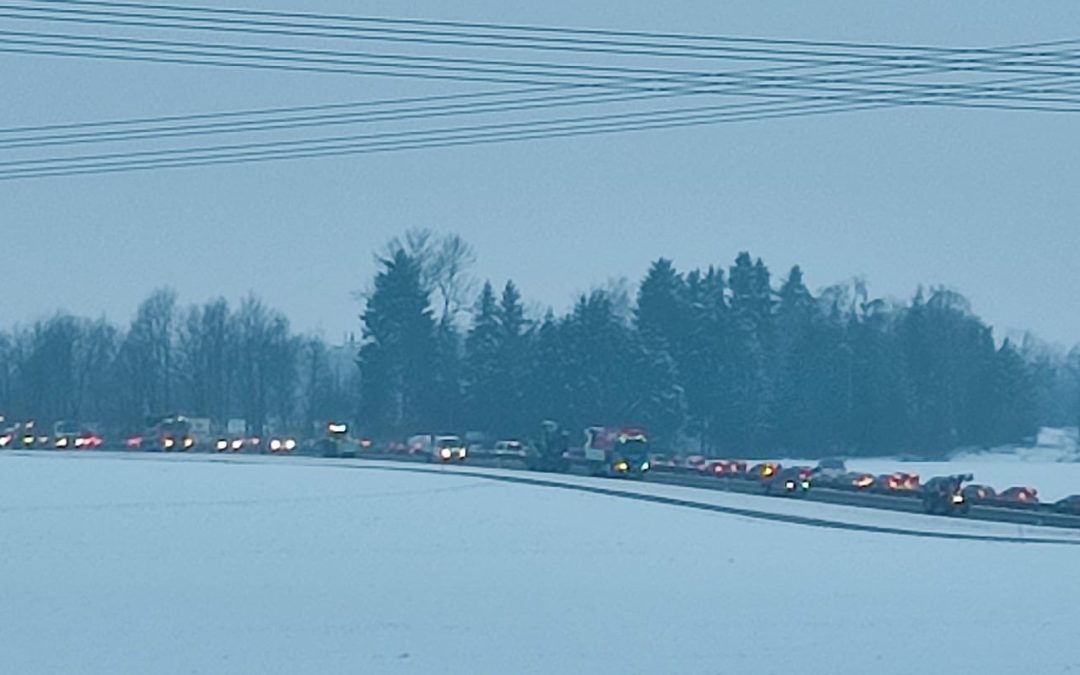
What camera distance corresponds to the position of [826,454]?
374 feet

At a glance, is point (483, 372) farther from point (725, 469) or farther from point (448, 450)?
point (725, 469)

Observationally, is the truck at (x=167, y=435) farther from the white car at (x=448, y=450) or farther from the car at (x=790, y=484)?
the car at (x=790, y=484)

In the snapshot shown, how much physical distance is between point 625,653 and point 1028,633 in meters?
5.40

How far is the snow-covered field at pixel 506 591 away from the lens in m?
19.8

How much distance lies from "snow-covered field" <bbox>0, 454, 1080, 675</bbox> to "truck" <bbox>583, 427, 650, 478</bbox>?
2470cm

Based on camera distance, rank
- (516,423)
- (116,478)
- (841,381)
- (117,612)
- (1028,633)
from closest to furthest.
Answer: (1028,633) < (117,612) < (116,478) < (516,423) < (841,381)

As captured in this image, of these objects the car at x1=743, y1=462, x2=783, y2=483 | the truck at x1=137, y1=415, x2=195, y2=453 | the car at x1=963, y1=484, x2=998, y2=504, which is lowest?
the car at x1=963, y1=484, x2=998, y2=504

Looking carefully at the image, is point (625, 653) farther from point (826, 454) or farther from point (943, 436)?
point (943, 436)

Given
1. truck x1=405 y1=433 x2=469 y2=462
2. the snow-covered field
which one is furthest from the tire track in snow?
truck x1=405 y1=433 x2=469 y2=462

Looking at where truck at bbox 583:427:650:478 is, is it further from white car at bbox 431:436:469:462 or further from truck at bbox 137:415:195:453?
truck at bbox 137:415:195:453

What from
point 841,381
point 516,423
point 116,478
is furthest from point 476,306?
point 116,478

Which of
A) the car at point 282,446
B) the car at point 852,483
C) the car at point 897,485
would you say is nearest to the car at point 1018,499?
the car at point 897,485

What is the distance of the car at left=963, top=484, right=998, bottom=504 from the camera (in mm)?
54138

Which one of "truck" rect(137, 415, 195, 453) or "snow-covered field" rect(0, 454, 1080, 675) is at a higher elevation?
"truck" rect(137, 415, 195, 453)
